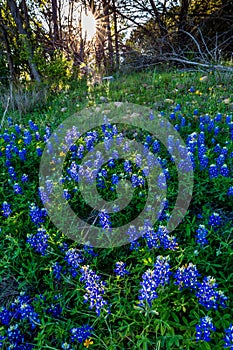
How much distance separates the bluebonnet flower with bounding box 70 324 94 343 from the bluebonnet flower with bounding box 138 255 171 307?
0.36 meters

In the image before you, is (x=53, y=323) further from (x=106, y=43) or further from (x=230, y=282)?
(x=106, y=43)

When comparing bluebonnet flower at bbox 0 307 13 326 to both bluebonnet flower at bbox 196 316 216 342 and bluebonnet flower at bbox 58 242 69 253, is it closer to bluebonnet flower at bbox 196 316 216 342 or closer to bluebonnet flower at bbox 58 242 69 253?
bluebonnet flower at bbox 58 242 69 253

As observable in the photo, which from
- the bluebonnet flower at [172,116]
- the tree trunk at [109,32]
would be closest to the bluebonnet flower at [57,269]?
the bluebonnet flower at [172,116]

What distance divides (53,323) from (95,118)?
3071mm

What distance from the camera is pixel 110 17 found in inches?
358

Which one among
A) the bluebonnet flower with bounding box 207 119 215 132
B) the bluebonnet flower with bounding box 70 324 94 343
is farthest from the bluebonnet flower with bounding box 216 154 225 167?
the bluebonnet flower with bounding box 70 324 94 343

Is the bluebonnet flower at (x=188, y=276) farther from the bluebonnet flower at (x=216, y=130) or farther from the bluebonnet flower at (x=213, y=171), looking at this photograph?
the bluebonnet flower at (x=216, y=130)

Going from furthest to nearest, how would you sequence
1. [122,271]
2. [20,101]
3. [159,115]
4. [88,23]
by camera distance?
[88,23]
[20,101]
[159,115]
[122,271]

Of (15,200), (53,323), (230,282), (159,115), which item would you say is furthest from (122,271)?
(159,115)

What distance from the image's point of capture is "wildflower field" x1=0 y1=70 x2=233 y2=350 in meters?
1.83

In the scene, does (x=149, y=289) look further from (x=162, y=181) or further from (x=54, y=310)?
(x=162, y=181)

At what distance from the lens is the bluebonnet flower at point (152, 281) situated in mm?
1752

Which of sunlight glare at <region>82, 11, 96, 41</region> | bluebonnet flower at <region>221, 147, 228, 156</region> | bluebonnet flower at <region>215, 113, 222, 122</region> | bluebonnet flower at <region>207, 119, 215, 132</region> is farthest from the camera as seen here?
sunlight glare at <region>82, 11, 96, 41</region>

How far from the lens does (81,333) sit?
1819 millimetres
